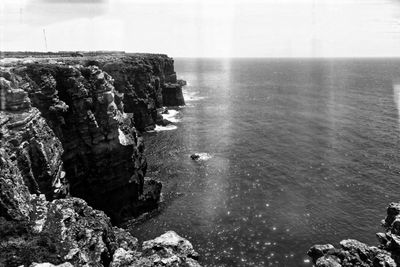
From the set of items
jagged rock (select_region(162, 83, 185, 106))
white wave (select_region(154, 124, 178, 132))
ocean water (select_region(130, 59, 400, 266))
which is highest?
jagged rock (select_region(162, 83, 185, 106))

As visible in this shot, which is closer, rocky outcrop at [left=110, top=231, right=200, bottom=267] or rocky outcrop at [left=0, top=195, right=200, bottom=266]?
rocky outcrop at [left=0, top=195, right=200, bottom=266]

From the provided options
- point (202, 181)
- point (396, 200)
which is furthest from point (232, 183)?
point (396, 200)

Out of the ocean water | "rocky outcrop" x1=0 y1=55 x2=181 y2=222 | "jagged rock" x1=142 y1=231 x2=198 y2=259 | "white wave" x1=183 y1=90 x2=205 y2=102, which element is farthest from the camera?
"white wave" x1=183 y1=90 x2=205 y2=102

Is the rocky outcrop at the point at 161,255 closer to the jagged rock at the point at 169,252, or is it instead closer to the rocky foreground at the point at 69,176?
the jagged rock at the point at 169,252

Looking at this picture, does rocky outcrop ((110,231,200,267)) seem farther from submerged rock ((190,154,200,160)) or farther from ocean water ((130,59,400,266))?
submerged rock ((190,154,200,160))

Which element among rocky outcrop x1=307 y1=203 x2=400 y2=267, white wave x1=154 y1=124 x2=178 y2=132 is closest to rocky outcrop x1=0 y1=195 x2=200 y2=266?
rocky outcrop x1=307 y1=203 x2=400 y2=267

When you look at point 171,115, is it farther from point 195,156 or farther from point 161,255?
point 161,255
